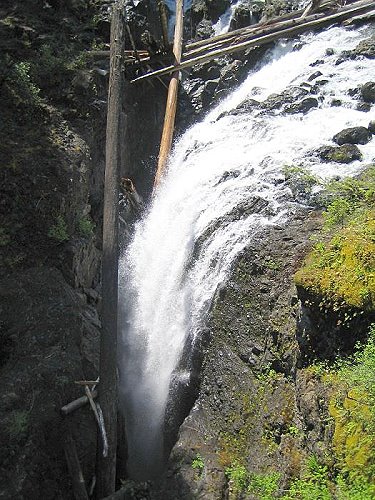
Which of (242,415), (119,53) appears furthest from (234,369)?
(119,53)

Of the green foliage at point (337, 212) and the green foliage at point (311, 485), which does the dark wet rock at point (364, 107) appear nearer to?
the green foliage at point (337, 212)

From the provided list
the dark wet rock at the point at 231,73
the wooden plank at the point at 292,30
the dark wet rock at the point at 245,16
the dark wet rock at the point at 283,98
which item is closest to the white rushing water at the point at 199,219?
Answer: the dark wet rock at the point at 283,98

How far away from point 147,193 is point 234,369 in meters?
7.29

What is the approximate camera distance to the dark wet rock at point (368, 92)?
39.3 feet

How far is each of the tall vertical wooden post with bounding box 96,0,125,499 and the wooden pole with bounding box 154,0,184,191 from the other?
3781mm

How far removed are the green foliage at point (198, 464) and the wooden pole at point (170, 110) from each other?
25.3ft

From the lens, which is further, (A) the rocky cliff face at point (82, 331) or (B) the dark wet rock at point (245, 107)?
A: (B) the dark wet rock at point (245, 107)

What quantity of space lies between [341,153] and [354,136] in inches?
30.4

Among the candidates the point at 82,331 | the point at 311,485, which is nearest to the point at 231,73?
the point at 82,331

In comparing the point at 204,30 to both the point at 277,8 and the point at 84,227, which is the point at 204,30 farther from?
the point at 84,227

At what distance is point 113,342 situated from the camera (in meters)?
7.22

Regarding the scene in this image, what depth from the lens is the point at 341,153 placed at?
33.0 feet

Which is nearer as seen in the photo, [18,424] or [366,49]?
[18,424]

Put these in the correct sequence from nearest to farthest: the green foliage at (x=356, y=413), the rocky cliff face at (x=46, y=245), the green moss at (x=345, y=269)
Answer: the green foliage at (x=356, y=413) < the green moss at (x=345, y=269) < the rocky cliff face at (x=46, y=245)
